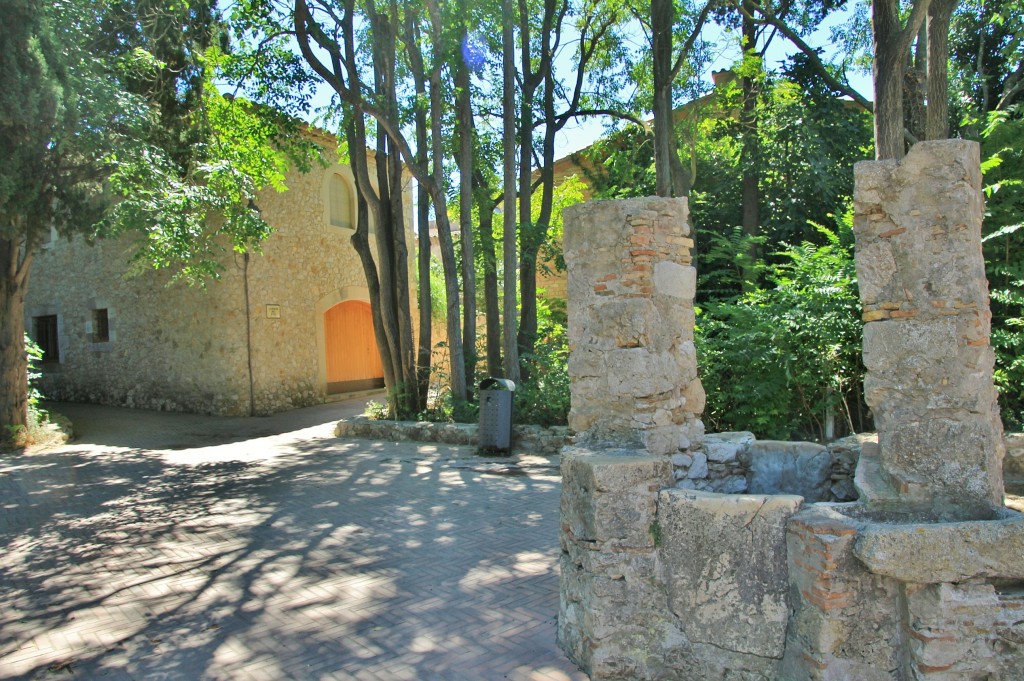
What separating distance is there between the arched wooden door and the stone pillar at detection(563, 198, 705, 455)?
43.5 feet

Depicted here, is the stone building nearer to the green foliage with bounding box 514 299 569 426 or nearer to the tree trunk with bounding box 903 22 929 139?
the green foliage with bounding box 514 299 569 426

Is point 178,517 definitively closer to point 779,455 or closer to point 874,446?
point 779,455

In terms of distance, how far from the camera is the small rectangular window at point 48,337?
17750mm

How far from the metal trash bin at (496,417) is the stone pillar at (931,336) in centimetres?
608

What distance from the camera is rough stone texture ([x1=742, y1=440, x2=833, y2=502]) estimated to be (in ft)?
14.6

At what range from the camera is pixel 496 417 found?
9.34 metres

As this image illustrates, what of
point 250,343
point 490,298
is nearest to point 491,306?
point 490,298

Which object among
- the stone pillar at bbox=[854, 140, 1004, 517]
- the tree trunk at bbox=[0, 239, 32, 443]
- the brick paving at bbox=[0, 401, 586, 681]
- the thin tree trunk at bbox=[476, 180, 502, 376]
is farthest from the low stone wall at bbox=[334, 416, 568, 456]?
the stone pillar at bbox=[854, 140, 1004, 517]

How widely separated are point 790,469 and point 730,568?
5.02 feet

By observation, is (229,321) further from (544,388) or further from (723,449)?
(723,449)

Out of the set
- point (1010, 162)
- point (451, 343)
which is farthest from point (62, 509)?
point (1010, 162)

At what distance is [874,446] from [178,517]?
629 cm

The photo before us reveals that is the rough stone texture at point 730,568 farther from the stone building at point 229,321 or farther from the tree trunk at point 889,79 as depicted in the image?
the stone building at point 229,321

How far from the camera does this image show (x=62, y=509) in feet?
23.6
